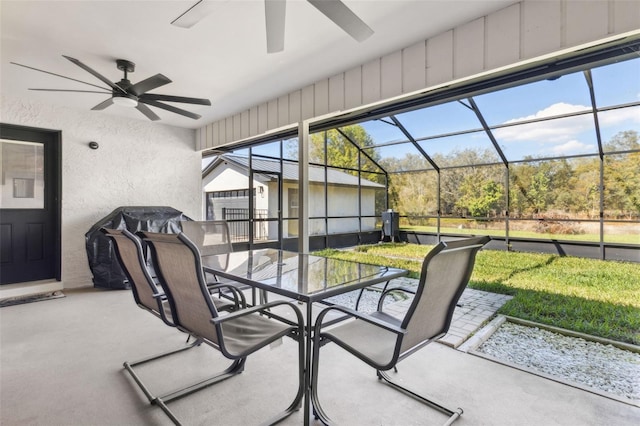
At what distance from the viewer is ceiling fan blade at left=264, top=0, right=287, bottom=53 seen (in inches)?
69.8

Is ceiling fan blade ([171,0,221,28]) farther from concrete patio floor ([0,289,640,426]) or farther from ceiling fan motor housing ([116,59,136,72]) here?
concrete patio floor ([0,289,640,426])

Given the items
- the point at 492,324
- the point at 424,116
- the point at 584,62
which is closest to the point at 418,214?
the point at 424,116

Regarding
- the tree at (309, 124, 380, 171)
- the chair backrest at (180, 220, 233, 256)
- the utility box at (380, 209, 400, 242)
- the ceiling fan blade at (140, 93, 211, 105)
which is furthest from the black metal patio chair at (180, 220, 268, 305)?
the utility box at (380, 209, 400, 242)

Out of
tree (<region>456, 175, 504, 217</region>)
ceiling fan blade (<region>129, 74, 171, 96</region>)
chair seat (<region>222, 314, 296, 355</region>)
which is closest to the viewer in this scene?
chair seat (<region>222, 314, 296, 355</region>)

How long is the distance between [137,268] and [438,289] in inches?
73.0

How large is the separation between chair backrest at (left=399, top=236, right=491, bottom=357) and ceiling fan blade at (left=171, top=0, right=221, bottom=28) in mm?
1799

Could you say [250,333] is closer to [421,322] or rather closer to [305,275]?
[305,275]

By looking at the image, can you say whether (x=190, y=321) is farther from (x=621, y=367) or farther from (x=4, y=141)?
(x=4, y=141)

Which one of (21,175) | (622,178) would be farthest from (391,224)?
(21,175)

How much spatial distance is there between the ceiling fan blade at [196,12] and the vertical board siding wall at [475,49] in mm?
1713

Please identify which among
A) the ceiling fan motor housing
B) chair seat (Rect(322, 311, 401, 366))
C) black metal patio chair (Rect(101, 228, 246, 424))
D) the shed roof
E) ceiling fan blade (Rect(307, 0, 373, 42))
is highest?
the ceiling fan motor housing

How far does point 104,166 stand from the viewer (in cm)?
484

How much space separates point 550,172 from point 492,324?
4662mm

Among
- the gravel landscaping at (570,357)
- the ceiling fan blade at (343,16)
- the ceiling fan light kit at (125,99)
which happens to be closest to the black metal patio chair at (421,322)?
the gravel landscaping at (570,357)
